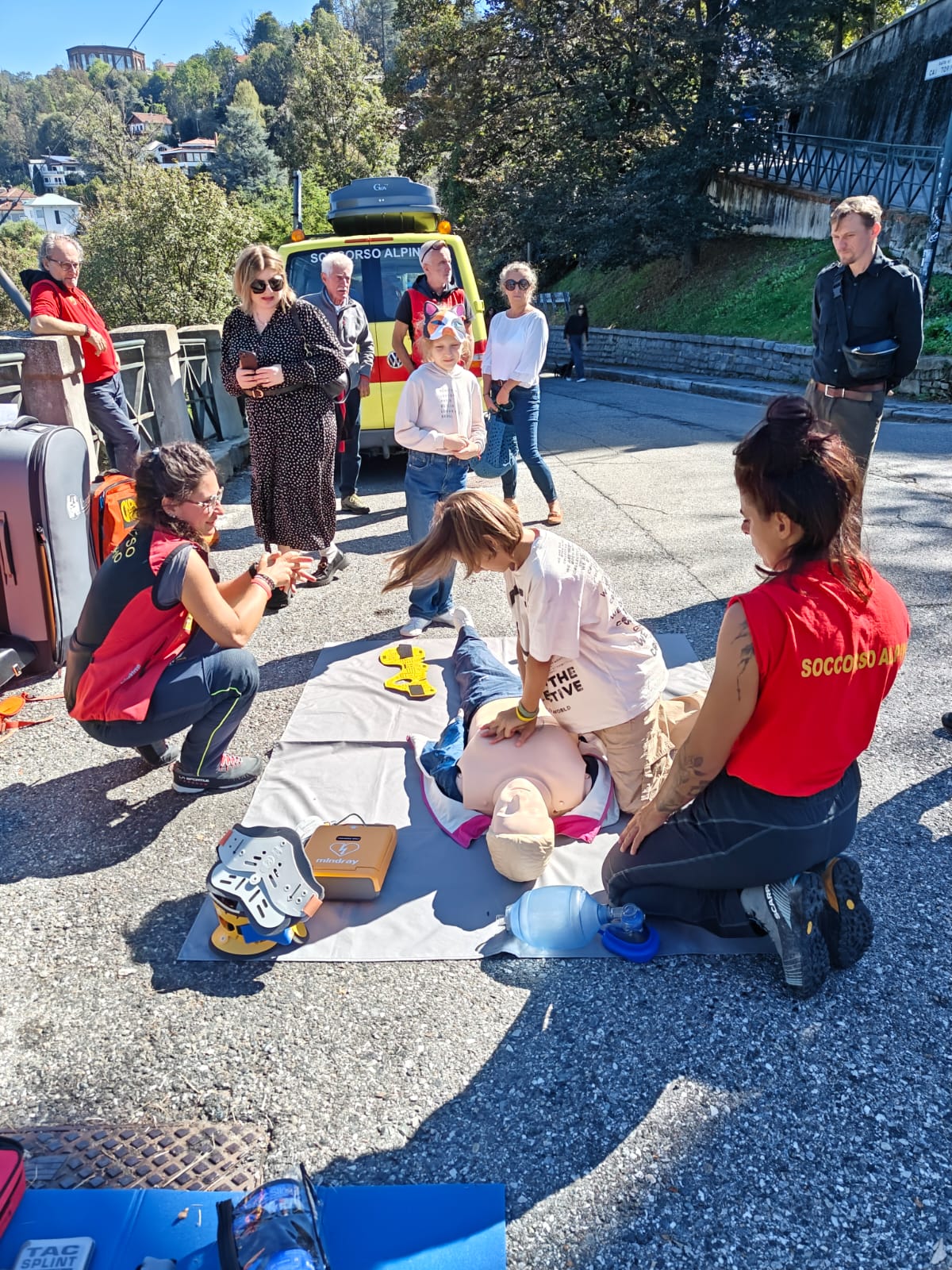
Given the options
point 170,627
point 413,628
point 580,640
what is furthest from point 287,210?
point 580,640

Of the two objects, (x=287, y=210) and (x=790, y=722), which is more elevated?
(x=287, y=210)

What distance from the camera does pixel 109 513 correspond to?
14.6ft

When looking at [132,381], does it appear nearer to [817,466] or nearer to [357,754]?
[357,754]

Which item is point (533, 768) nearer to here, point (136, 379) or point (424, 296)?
point (424, 296)

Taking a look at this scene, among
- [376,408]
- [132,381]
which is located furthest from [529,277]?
[132,381]

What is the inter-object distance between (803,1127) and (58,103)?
165356 mm

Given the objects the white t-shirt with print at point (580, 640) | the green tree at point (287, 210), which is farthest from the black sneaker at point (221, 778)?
the green tree at point (287, 210)

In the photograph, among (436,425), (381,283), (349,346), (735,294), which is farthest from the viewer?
(735,294)

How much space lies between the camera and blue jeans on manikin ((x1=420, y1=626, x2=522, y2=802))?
3.34 metres

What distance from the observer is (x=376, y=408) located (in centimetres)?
755

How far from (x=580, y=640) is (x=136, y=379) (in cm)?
620

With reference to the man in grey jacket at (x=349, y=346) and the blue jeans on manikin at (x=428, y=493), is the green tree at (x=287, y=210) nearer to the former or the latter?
the man in grey jacket at (x=349, y=346)

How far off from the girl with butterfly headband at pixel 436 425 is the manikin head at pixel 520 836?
5.98 feet

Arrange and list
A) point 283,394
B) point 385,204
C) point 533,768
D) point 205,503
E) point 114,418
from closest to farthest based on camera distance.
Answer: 1. point 533,768
2. point 205,503
3. point 283,394
4. point 114,418
5. point 385,204
